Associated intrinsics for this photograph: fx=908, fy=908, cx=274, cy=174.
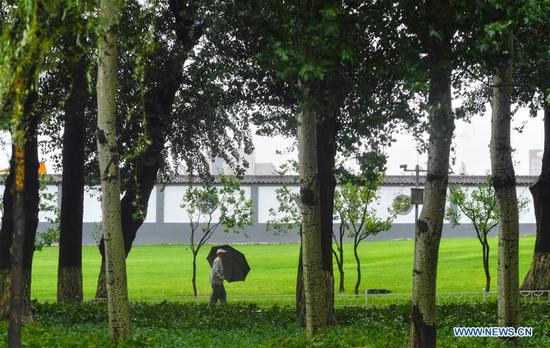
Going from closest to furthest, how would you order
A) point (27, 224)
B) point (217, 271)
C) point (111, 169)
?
1. point (111, 169)
2. point (27, 224)
3. point (217, 271)

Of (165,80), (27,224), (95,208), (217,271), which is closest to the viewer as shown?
(27,224)

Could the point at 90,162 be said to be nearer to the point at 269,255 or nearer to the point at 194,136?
the point at 194,136

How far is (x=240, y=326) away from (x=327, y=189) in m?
2.94

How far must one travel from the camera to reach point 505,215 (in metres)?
12.3

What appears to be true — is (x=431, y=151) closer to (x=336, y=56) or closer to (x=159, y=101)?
(x=336, y=56)

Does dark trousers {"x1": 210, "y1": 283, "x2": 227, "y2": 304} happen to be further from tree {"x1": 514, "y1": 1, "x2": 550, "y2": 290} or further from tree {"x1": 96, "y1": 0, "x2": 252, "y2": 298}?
tree {"x1": 514, "y1": 1, "x2": 550, "y2": 290}

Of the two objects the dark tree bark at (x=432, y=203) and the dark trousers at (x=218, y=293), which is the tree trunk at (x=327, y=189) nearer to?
the dark tree bark at (x=432, y=203)

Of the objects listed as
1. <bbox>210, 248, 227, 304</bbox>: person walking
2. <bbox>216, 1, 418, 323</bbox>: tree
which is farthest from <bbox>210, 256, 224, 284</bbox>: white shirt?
<bbox>216, 1, 418, 323</bbox>: tree

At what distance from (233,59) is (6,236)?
5361mm

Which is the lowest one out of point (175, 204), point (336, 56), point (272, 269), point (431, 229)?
point (272, 269)

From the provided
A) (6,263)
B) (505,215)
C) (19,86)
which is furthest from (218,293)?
(19,86)

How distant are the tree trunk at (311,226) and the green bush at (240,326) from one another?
0.35 meters

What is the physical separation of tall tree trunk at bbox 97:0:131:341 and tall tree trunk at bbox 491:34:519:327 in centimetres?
505

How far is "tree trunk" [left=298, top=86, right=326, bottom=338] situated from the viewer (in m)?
11.7
